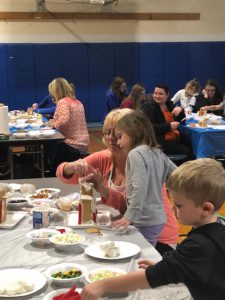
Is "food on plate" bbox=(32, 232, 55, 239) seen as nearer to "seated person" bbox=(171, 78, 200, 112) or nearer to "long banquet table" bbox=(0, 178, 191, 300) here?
"long banquet table" bbox=(0, 178, 191, 300)

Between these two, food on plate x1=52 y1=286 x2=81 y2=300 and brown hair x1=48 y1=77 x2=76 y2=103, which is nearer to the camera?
food on plate x1=52 y1=286 x2=81 y2=300

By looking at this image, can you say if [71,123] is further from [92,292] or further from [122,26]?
[122,26]

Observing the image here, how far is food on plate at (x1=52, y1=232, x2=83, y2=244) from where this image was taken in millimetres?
2032

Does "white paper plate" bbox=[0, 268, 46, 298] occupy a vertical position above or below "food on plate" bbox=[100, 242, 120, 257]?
below

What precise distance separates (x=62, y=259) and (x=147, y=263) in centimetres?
40

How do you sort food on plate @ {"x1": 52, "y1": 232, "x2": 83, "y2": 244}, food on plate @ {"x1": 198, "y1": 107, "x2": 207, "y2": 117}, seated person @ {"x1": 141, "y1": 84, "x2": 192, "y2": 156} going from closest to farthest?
food on plate @ {"x1": 52, "y1": 232, "x2": 83, "y2": 244}
seated person @ {"x1": 141, "y1": 84, "x2": 192, "y2": 156}
food on plate @ {"x1": 198, "y1": 107, "x2": 207, "y2": 117}

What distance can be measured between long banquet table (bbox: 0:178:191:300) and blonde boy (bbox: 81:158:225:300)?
6.2 inches

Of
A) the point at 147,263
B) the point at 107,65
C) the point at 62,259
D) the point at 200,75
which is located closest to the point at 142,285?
the point at 147,263

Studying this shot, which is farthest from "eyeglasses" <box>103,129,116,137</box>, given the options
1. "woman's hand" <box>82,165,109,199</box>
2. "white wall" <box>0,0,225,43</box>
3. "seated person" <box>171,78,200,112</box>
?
"white wall" <box>0,0,225,43</box>

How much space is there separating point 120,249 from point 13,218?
0.73m

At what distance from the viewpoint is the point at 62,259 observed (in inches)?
76.4

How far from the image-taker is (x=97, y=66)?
10.8 m

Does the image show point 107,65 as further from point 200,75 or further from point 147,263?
point 147,263

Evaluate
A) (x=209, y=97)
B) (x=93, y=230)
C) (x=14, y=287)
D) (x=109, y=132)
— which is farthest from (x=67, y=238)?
(x=209, y=97)
